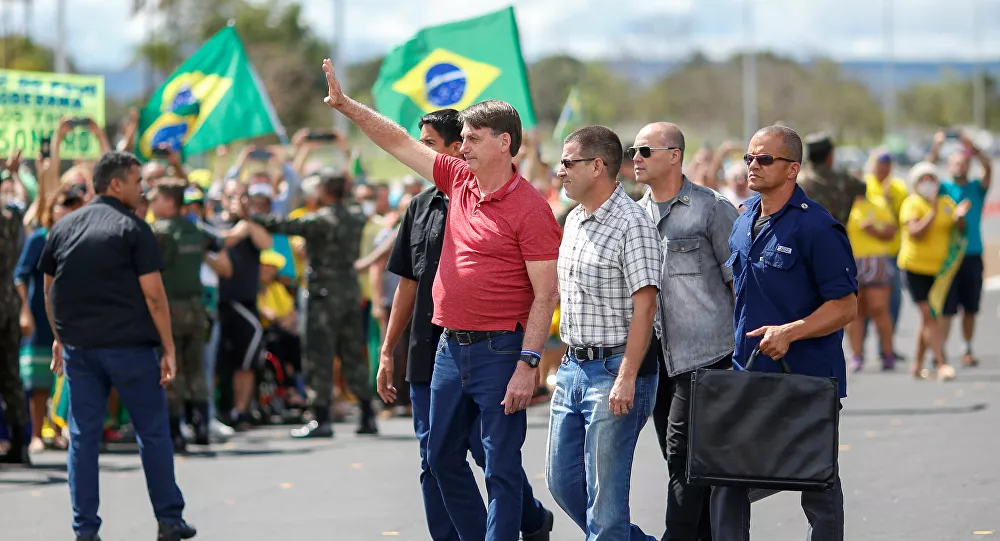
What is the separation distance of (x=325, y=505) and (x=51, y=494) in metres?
2.03

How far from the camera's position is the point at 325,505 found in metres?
8.90

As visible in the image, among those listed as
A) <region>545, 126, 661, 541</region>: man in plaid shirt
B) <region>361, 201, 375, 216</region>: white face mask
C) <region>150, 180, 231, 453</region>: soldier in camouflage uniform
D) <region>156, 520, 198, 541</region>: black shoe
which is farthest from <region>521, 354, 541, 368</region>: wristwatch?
<region>361, 201, 375, 216</region>: white face mask

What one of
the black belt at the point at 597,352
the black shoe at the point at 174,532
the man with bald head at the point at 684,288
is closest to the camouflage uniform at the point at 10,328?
the black shoe at the point at 174,532

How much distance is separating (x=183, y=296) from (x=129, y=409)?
12.3 feet

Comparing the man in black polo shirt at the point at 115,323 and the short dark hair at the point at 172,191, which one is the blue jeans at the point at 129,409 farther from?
the short dark hair at the point at 172,191

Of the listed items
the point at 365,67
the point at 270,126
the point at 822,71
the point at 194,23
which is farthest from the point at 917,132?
the point at 270,126

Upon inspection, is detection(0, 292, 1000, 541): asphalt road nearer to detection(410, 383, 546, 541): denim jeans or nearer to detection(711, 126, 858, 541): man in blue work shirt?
detection(410, 383, 546, 541): denim jeans

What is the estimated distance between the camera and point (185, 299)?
1160cm

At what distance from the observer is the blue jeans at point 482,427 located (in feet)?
20.1

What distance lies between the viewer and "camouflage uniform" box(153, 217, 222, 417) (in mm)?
11430

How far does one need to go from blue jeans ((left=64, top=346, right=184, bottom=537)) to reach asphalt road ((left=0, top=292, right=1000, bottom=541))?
1.39ft

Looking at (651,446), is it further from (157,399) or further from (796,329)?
(796,329)

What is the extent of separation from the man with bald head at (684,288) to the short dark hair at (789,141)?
2.44 feet

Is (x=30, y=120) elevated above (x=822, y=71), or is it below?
below
